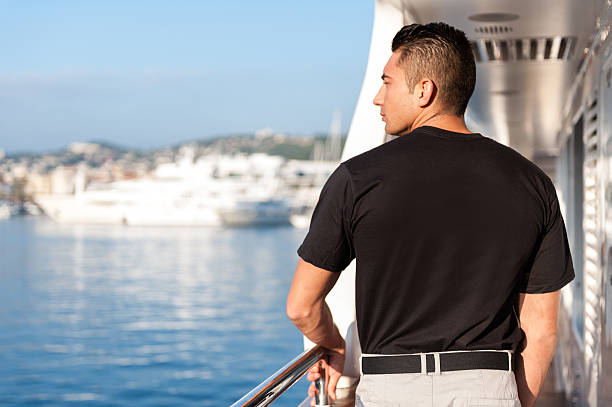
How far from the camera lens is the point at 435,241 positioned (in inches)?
44.0

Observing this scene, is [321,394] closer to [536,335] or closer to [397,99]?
[536,335]

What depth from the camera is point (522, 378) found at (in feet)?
4.27

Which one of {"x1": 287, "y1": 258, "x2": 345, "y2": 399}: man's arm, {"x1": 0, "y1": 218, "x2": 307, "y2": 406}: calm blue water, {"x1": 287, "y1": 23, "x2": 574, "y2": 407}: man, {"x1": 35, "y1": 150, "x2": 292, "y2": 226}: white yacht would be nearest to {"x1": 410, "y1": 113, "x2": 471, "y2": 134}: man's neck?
{"x1": 287, "y1": 23, "x2": 574, "y2": 407}: man

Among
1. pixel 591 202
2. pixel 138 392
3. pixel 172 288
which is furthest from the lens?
pixel 172 288

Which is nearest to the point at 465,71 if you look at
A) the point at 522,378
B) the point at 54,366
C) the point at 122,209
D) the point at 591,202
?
the point at 522,378

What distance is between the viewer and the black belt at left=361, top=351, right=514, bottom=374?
117 cm

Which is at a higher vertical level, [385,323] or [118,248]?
[385,323]

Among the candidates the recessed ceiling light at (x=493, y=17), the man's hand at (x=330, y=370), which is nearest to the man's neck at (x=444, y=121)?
the man's hand at (x=330, y=370)

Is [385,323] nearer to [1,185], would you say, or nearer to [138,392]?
[138,392]

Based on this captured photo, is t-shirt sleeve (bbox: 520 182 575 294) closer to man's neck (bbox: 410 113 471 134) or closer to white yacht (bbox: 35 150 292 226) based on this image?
man's neck (bbox: 410 113 471 134)

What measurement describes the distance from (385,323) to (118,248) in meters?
41.2

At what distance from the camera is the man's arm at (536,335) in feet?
4.16

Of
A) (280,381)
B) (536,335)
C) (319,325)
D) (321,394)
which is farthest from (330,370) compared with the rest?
(536,335)

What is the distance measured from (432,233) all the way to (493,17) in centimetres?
220
